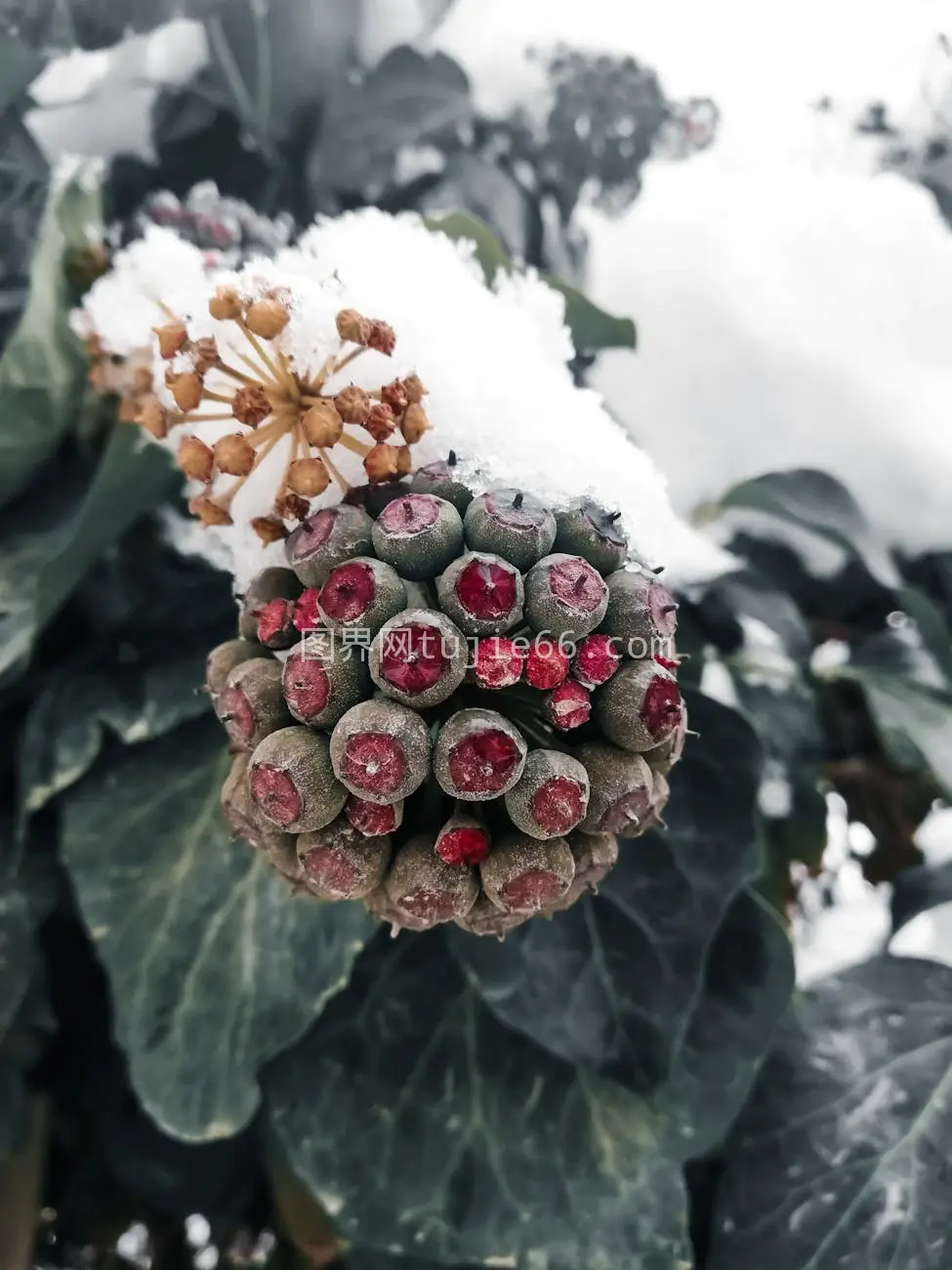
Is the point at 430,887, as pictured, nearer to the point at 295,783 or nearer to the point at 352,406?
the point at 295,783

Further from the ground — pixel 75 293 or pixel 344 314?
pixel 344 314

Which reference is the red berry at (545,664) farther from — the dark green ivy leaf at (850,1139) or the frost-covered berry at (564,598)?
the dark green ivy leaf at (850,1139)

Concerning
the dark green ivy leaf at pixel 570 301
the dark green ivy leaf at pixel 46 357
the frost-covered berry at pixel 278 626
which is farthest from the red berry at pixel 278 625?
the dark green ivy leaf at pixel 46 357

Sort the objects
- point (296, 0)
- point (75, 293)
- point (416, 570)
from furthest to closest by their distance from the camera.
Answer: point (296, 0) < point (75, 293) < point (416, 570)

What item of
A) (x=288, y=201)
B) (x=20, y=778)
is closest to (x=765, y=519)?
(x=288, y=201)

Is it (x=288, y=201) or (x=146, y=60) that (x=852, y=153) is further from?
(x=146, y=60)

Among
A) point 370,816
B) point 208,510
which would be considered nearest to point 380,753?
point 370,816
